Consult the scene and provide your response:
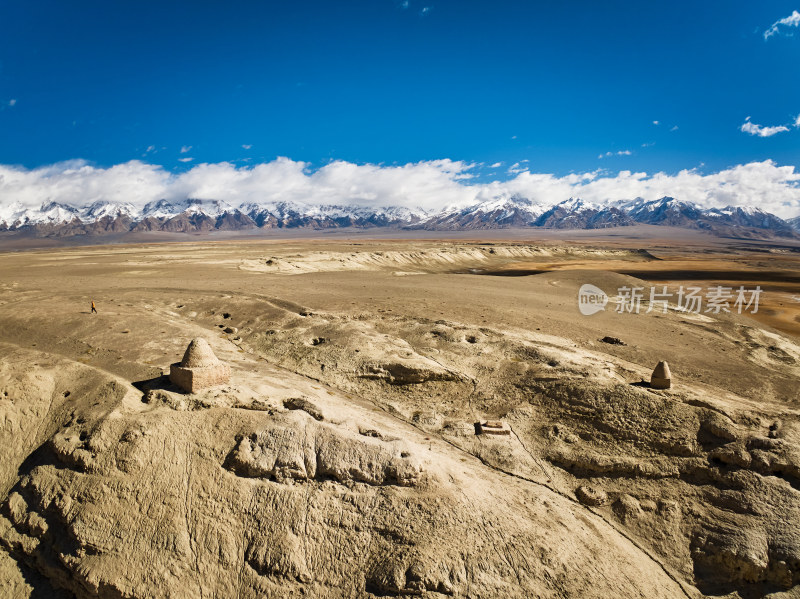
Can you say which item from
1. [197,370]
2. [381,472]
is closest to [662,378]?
[381,472]

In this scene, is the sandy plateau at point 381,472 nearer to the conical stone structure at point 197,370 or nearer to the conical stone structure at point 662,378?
the conical stone structure at point 197,370

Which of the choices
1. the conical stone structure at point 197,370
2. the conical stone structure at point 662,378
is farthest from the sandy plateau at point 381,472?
the conical stone structure at point 662,378

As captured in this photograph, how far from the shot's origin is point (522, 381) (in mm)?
15758

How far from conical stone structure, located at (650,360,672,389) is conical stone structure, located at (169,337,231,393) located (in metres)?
13.7

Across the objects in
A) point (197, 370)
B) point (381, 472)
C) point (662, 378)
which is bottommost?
point (381, 472)

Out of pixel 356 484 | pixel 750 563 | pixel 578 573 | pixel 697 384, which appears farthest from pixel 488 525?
pixel 697 384

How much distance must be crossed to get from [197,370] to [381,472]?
5.53m

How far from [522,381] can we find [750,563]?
7537mm

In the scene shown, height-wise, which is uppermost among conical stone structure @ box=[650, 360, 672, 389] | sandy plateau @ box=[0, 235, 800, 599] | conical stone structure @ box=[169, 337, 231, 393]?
conical stone structure @ box=[169, 337, 231, 393]

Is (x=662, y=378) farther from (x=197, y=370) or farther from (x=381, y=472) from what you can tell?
(x=197, y=370)

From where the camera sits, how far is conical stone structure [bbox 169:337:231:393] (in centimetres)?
1120

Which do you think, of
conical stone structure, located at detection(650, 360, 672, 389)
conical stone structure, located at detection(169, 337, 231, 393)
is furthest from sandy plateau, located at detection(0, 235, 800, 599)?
conical stone structure, located at detection(650, 360, 672, 389)

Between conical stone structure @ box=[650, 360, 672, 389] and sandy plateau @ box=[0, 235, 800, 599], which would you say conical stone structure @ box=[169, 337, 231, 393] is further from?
conical stone structure @ box=[650, 360, 672, 389]

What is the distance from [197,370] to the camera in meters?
11.2
